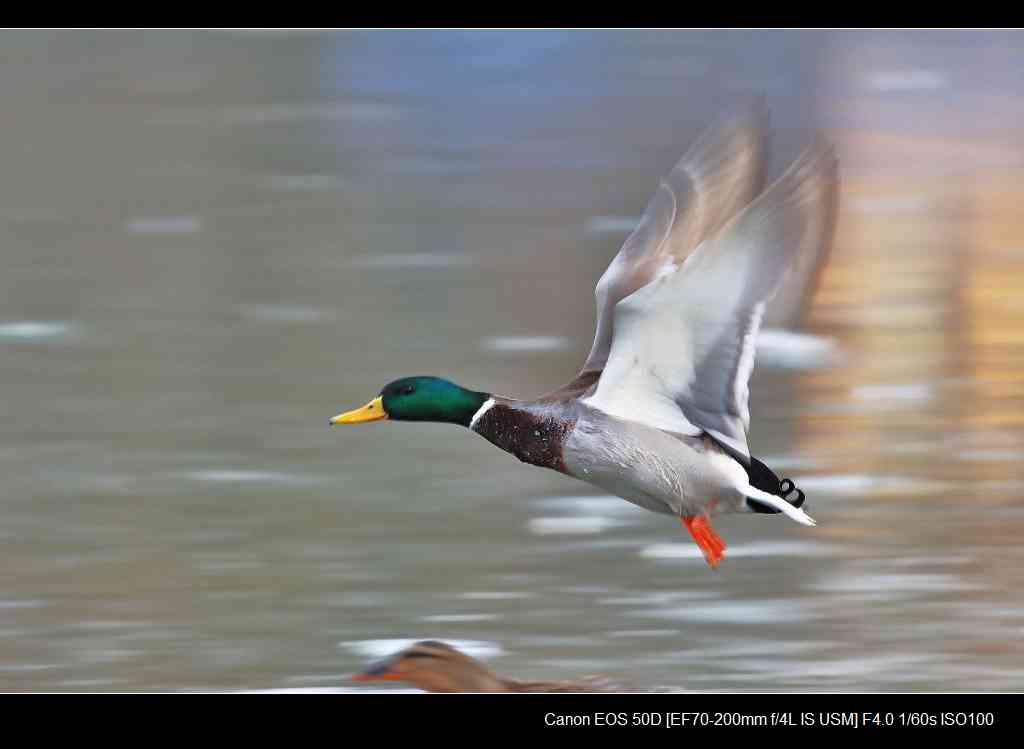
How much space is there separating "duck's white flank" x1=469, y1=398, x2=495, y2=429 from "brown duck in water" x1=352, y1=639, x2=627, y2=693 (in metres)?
0.73

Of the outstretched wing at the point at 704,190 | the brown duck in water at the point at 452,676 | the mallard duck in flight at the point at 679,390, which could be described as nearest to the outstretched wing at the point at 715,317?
the mallard duck in flight at the point at 679,390

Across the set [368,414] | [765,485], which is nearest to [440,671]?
Answer: [368,414]

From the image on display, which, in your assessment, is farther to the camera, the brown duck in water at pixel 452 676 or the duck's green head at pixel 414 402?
the brown duck in water at pixel 452 676

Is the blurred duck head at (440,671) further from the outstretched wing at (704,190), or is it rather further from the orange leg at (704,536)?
the outstretched wing at (704,190)

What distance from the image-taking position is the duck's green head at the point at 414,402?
4105 millimetres

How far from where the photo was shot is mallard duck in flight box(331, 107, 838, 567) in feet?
12.2

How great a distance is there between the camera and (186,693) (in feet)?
15.3

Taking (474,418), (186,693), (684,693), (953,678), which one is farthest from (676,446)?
(186,693)

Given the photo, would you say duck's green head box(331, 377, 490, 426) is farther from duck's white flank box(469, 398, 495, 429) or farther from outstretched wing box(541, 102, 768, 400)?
outstretched wing box(541, 102, 768, 400)

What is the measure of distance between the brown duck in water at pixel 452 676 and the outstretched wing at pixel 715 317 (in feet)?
2.81

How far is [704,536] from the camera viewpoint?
4.07 meters

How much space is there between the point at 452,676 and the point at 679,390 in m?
1.07

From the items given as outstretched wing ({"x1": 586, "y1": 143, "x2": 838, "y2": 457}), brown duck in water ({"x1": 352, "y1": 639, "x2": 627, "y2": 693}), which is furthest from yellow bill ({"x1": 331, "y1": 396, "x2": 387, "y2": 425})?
brown duck in water ({"x1": 352, "y1": 639, "x2": 627, "y2": 693})

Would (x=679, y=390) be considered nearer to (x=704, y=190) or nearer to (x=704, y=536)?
(x=704, y=536)
